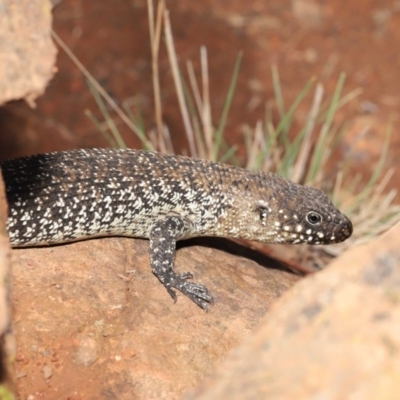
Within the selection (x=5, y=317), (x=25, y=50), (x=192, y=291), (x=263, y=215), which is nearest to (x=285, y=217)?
(x=263, y=215)

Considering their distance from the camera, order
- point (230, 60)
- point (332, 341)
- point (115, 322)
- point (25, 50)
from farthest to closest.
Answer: point (230, 60), point (115, 322), point (25, 50), point (332, 341)

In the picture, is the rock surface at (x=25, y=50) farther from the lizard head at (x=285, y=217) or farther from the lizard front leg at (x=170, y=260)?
the lizard head at (x=285, y=217)

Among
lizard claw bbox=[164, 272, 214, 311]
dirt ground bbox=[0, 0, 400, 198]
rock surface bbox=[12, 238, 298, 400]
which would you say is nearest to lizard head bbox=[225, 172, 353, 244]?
rock surface bbox=[12, 238, 298, 400]

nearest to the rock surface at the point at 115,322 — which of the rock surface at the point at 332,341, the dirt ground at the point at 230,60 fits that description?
the rock surface at the point at 332,341

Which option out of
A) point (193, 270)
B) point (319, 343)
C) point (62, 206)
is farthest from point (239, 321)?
point (319, 343)

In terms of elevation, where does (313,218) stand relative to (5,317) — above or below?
below

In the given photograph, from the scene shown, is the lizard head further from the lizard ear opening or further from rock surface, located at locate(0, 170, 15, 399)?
rock surface, located at locate(0, 170, 15, 399)

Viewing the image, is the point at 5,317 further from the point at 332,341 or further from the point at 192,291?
the point at 192,291
